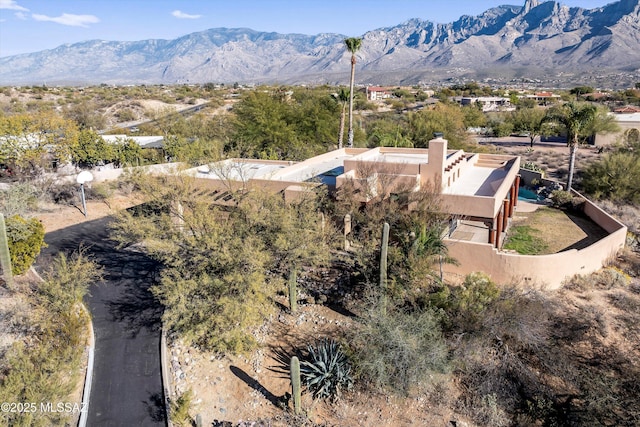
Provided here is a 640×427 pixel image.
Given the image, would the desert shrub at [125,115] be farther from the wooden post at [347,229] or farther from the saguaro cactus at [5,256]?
the wooden post at [347,229]

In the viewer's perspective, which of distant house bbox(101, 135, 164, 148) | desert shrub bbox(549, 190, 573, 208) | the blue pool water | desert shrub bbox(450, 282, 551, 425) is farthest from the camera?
distant house bbox(101, 135, 164, 148)

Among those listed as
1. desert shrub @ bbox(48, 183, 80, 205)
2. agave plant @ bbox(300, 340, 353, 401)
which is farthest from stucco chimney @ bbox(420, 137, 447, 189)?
desert shrub @ bbox(48, 183, 80, 205)

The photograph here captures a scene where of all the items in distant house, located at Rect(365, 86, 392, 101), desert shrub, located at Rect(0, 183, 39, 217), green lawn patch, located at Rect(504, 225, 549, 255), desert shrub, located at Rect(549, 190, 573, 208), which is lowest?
green lawn patch, located at Rect(504, 225, 549, 255)

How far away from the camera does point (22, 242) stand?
18797 mm

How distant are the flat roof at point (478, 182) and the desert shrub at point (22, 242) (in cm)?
1887

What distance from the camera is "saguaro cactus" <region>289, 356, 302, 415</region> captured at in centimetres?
1288

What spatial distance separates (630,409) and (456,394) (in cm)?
474

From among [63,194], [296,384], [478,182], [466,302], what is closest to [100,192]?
[63,194]

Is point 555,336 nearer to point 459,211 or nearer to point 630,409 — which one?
point 630,409

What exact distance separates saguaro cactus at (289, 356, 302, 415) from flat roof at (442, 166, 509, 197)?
1256cm

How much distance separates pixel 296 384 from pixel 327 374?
139 cm

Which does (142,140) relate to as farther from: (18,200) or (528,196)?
(528,196)

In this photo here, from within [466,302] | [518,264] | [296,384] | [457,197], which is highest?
[457,197]

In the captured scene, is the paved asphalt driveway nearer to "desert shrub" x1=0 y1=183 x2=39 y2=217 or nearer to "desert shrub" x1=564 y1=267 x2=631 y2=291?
"desert shrub" x1=0 y1=183 x2=39 y2=217
